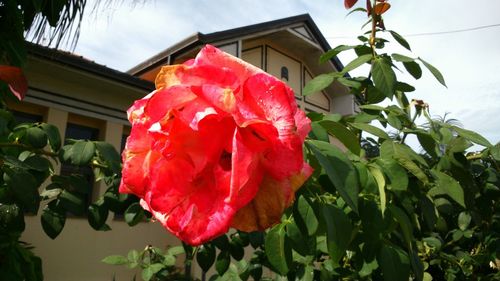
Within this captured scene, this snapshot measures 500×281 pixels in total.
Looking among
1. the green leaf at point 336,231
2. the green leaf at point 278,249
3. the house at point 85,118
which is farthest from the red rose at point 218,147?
the house at point 85,118

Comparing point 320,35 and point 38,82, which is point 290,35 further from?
point 38,82

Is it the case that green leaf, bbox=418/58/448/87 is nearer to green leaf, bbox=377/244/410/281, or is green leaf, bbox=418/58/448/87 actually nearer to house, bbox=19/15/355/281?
green leaf, bbox=377/244/410/281

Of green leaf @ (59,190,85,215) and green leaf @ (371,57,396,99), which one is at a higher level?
green leaf @ (371,57,396,99)

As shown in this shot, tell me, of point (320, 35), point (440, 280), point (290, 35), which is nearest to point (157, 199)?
point (440, 280)

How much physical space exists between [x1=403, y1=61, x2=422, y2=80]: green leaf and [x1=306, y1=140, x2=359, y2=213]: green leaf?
2.41ft

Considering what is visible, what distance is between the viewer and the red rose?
0.44m

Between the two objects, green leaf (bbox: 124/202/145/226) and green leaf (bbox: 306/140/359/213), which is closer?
green leaf (bbox: 306/140/359/213)

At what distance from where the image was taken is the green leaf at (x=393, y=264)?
90cm

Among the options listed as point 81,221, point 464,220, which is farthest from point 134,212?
point 81,221

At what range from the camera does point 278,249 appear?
89 centimetres

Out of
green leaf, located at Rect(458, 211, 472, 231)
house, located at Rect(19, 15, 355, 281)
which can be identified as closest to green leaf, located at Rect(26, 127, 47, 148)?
green leaf, located at Rect(458, 211, 472, 231)

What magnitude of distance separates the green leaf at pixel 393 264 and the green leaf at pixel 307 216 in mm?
237

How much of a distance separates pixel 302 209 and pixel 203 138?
37cm

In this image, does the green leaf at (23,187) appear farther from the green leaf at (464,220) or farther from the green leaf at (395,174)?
the green leaf at (464,220)
